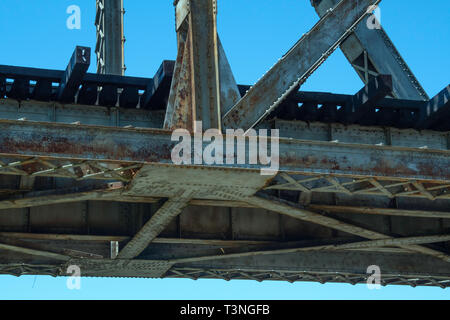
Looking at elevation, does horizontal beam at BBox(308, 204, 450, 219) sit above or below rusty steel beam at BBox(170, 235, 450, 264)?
above

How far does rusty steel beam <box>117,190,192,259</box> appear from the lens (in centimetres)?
1658

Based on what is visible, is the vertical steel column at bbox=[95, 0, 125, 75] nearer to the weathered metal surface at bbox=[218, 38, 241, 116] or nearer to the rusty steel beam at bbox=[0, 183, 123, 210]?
the rusty steel beam at bbox=[0, 183, 123, 210]

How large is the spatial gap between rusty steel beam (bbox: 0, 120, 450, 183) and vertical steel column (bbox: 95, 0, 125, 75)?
31.6 ft

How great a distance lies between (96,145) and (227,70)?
8.85 ft

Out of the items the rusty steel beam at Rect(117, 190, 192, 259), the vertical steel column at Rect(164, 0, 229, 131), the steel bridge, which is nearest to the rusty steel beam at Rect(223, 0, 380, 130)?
the steel bridge

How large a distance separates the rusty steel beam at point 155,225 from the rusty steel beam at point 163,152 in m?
1.73

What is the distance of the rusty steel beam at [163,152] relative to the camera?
1399 centimetres

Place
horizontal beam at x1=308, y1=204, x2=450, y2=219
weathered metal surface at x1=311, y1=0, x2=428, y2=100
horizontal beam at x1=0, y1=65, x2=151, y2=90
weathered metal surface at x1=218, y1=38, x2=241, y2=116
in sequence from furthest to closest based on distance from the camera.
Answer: weathered metal surface at x1=311, y1=0, x2=428, y2=100 → horizontal beam at x1=308, y1=204, x2=450, y2=219 → horizontal beam at x1=0, y1=65, x2=151, y2=90 → weathered metal surface at x1=218, y1=38, x2=241, y2=116

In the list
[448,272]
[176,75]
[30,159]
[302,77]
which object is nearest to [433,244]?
[448,272]

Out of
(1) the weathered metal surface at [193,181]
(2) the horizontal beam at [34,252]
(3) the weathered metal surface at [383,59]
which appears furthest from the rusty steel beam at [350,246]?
(1) the weathered metal surface at [193,181]

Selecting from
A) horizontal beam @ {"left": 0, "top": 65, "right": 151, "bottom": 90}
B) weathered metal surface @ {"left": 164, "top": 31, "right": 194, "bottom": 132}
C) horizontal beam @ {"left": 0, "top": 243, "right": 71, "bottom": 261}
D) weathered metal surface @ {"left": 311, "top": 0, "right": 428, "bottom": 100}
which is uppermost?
weathered metal surface @ {"left": 311, "top": 0, "right": 428, "bottom": 100}

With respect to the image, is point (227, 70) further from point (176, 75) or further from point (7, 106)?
point (7, 106)

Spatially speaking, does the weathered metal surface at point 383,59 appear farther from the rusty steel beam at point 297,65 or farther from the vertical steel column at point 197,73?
the vertical steel column at point 197,73

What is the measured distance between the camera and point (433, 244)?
21.8m
